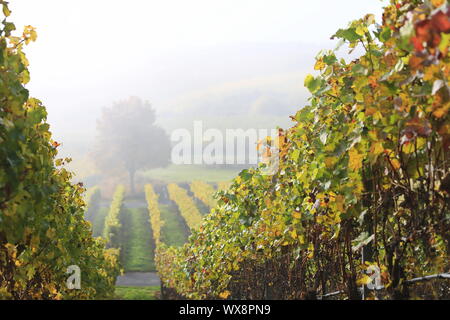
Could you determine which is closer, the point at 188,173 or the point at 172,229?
the point at 172,229

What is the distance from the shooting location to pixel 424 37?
1.63 m

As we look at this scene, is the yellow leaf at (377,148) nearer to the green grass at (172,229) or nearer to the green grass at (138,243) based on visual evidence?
the green grass at (138,243)

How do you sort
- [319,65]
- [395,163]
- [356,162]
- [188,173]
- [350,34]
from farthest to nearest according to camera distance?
[188,173] < [319,65] < [350,34] < [356,162] < [395,163]

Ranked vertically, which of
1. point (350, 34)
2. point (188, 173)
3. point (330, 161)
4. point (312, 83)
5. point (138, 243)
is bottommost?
point (330, 161)

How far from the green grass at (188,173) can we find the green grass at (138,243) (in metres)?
24.6

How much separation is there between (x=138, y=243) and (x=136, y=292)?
10.9 metres

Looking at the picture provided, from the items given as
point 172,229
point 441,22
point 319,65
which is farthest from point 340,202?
point 172,229

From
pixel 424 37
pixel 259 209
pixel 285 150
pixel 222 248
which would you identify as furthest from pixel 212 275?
pixel 424 37

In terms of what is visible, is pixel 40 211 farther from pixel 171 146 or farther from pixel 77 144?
pixel 77 144

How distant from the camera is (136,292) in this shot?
2248cm

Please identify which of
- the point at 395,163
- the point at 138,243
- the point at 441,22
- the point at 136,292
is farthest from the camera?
the point at 138,243

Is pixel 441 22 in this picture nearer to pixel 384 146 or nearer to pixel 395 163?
pixel 384 146
